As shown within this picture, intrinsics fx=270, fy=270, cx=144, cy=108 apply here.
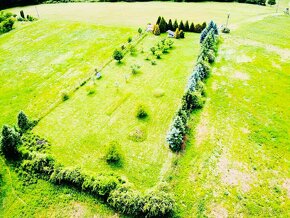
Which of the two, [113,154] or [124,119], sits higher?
[113,154]

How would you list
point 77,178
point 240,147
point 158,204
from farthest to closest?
point 240,147 < point 77,178 < point 158,204

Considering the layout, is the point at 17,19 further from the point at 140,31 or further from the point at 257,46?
the point at 257,46

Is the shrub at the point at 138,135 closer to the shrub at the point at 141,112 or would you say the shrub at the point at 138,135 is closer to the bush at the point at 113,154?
the shrub at the point at 141,112

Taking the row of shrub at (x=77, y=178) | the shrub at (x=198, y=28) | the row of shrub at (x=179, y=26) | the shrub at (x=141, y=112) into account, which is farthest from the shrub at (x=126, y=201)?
the shrub at (x=198, y=28)

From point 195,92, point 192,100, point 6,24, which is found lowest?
point 192,100

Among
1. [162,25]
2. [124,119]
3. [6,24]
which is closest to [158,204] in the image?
[124,119]

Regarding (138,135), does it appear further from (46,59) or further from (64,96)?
(46,59)

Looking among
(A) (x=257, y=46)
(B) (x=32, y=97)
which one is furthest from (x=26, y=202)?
(A) (x=257, y=46)
